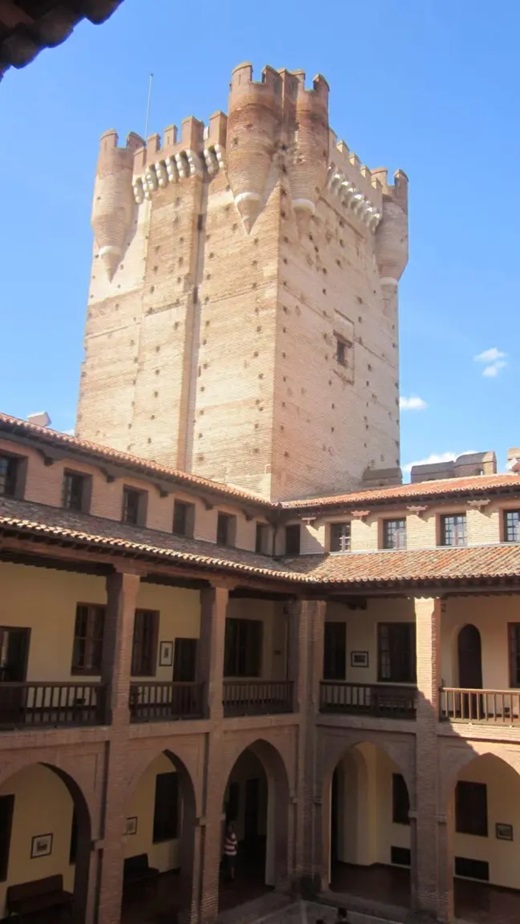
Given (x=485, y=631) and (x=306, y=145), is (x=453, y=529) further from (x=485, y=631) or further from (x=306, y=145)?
(x=306, y=145)

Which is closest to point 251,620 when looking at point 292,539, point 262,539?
point 262,539

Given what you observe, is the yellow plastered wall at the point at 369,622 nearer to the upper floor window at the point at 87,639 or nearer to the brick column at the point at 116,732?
the upper floor window at the point at 87,639

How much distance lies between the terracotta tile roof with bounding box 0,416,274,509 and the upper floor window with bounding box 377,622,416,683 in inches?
218

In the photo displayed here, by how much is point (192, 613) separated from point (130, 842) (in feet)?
18.6

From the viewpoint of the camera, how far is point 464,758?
61.8 feet

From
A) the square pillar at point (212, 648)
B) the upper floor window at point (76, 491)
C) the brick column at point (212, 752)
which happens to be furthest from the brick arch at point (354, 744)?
the upper floor window at point (76, 491)

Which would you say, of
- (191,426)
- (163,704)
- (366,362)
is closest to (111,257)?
(191,426)

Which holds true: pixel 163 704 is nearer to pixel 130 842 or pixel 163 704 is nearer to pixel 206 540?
pixel 130 842

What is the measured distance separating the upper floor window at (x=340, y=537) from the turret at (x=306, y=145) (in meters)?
12.7

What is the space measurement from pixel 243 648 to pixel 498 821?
797 centimetres

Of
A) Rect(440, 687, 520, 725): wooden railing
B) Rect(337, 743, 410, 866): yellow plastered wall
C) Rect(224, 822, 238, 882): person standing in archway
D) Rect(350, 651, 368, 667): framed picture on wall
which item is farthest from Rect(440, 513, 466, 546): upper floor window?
Rect(224, 822, 238, 882): person standing in archway

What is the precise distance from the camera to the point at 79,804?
15172mm

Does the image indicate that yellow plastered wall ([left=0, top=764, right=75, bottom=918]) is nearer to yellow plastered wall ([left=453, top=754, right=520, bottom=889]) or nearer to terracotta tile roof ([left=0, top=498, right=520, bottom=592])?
terracotta tile roof ([left=0, top=498, right=520, bottom=592])

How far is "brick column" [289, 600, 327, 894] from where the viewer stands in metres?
20.5
